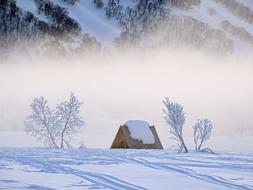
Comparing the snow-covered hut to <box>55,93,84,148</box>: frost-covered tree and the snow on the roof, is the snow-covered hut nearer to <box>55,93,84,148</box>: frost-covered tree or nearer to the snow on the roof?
the snow on the roof

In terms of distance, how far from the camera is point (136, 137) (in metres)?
47.6

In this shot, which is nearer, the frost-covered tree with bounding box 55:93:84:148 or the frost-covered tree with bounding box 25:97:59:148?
the frost-covered tree with bounding box 25:97:59:148

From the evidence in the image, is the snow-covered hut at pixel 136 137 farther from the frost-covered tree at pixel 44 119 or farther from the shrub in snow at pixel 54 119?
the frost-covered tree at pixel 44 119

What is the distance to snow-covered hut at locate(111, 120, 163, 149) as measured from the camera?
47.2m

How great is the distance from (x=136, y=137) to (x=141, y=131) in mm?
1334

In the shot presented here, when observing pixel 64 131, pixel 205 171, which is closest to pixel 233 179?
pixel 205 171

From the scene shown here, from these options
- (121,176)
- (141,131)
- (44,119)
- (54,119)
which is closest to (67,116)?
(54,119)

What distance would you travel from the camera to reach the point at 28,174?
17.6 m

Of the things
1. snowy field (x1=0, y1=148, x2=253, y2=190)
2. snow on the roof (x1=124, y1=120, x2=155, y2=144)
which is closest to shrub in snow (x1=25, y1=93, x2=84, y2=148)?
snow on the roof (x1=124, y1=120, x2=155, y2=144)

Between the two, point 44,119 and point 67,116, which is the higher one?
point 67,116

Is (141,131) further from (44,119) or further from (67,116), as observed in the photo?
(44,119)

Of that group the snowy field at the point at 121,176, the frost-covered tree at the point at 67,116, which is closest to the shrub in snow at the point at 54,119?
the frost-covered tree at the point at 67,116

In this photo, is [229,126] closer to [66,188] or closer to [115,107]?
[115,107]

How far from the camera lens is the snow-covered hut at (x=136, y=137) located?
4719 cm
